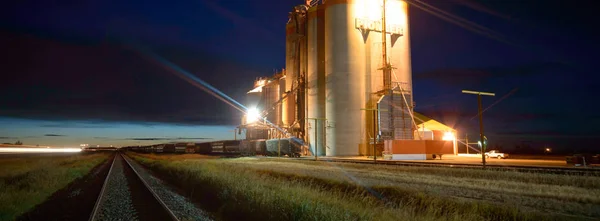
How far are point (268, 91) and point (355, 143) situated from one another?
122 feet

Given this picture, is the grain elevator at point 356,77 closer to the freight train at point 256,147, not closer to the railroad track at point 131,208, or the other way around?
the freight train at point 256,147

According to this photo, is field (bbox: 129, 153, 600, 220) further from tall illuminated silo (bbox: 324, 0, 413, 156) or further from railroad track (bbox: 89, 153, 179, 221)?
tall illuminated silo (bbox: 324, 0, 413, 156)

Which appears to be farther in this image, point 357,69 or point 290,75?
point 290,75

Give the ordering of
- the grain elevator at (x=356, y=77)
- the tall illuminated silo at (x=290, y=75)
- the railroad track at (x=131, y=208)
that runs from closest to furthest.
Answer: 1. the railroad track at (x=131, y=208)
2. the grain elevator at (x=356, y=77)
3. the tall illuminated silo at (x=290, y=75)

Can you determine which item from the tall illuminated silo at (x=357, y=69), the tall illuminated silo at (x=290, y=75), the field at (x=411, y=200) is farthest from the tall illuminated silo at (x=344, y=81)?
the field at (x=411, y=200)

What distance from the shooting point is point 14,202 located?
563 inches

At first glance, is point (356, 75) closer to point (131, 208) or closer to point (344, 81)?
point (344, 81)

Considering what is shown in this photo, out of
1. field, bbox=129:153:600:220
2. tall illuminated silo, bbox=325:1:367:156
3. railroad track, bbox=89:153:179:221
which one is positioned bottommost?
railroad track, bbox=89:153:179:221

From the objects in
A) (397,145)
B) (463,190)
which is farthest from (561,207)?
(397,145)

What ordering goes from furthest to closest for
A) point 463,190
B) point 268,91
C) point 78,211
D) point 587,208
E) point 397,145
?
point 268,91 → point 397,145 → point 463,190 → point 78,211 → point 587,208

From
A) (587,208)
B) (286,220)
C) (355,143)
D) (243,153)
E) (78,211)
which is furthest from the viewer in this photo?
(243,153)

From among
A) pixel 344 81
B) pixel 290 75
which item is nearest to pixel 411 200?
pixel 344 81

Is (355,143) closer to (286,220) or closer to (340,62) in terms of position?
(340,62)

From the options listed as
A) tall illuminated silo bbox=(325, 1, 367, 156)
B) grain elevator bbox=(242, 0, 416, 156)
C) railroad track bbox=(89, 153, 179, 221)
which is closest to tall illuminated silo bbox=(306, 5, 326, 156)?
grain elevator bbox=(242, 0, 416, 156)
